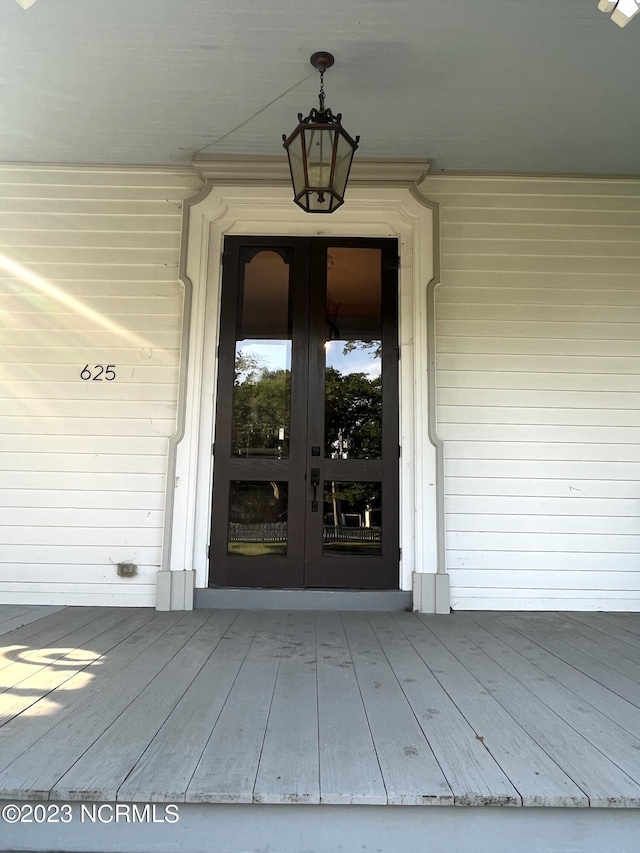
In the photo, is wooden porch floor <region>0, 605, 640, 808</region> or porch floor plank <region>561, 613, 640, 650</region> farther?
porch floor plank <region>561, 613, 640, 650</region>

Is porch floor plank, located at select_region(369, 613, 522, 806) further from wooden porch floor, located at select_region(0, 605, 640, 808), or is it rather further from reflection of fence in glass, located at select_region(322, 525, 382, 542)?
reflection of fence in glass, located at select_region(322, 525, 382, 542)

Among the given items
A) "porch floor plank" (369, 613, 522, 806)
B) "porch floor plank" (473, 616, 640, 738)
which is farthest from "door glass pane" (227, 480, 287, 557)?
"porch floor plank" (473, 616, 640, 738)

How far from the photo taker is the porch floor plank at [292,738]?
4.31 ft

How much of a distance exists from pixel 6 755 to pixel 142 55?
→ 3317mm

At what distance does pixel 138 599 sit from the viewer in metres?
3.36

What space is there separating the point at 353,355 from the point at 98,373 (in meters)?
1.87

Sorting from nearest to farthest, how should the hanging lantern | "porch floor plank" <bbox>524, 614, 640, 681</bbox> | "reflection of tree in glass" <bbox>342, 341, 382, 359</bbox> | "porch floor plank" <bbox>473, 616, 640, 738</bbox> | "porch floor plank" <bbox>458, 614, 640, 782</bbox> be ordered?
"porch floor plank" <bbox>458, 614, 640, 782</bbox>, "porch floor plank" <bbox>473, 616, 640, 738</bbox>, "porch floor plank" <bbox>524, 614, 640, 681</bbox>, the hanging lantern, "reflection of tree in glass" <bbox>342, 341, 382, 359</bbox>

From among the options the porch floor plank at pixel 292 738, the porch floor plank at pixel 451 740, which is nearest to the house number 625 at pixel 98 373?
the porch floor plank at pixel 292 738

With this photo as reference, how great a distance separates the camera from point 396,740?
5.22ft

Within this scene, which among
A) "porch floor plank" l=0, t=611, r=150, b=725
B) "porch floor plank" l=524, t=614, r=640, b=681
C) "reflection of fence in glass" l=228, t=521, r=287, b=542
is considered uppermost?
"reflection of fence in glass" l=228, t=521, r=287, b=542

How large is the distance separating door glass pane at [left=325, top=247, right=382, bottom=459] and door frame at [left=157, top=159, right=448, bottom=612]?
0.57 ft

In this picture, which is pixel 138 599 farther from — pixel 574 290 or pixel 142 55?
pixel 574 290

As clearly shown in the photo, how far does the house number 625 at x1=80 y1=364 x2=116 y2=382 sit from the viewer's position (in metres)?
3.55

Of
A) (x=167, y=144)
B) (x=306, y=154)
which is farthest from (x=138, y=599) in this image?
(x=167, y=144)
